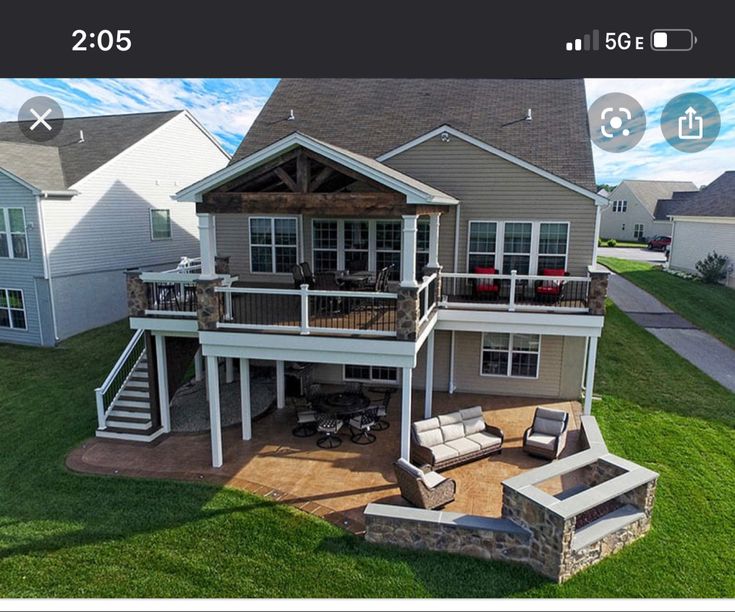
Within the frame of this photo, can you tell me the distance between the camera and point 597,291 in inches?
439

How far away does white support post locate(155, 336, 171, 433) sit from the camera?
1151 centimetres

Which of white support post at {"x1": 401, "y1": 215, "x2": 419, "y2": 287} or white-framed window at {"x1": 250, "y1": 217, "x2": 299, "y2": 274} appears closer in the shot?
white support post at {"x1": 401, "y1": 215, "x2": 419, "y2": 287}

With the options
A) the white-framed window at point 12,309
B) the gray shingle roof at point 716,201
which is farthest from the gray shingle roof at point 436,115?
the gray shingle roof at point 716,201

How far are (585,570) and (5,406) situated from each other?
554 inches

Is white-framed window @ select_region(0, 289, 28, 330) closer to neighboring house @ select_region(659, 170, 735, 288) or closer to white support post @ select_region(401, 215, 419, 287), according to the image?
white support post @ select_region(401, 215, 419, 287)

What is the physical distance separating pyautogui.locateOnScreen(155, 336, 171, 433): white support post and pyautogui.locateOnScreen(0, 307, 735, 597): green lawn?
5.96ft

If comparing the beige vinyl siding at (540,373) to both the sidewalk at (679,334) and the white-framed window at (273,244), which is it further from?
the white-framed window at (273,244)

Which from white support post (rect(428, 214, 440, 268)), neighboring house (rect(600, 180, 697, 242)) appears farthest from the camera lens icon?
neighboring house (rect(600, 180, 697, 242))

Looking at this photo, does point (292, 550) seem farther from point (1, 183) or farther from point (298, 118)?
point (1, 183)

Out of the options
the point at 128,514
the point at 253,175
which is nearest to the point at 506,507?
the point at 128,514

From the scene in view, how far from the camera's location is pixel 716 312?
72.8ft

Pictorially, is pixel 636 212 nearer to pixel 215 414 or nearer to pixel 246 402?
pixel 246 402
